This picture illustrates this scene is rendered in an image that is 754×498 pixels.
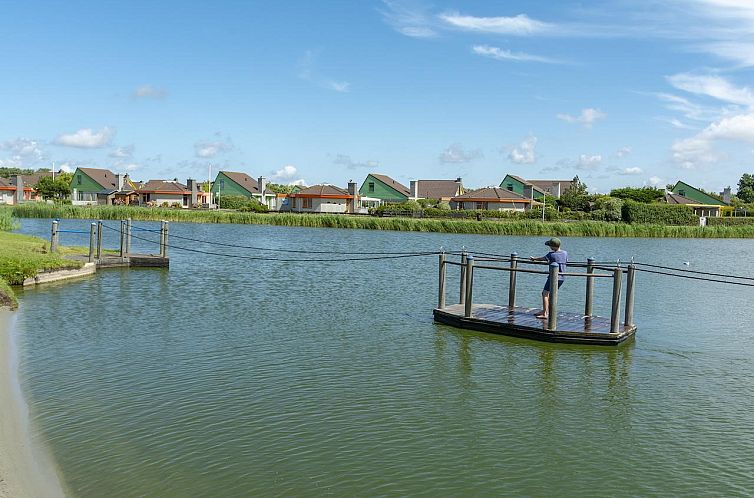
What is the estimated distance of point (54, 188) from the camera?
106000mm

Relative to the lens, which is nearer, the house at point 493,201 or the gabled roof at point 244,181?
the house at point 493,201

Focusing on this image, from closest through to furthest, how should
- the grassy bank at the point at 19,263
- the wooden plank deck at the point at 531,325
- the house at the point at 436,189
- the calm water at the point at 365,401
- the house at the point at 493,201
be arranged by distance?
the calm water at the point at 365,401 → the wooden plank deck at the point at 531,325 → the grassy bank at the point at 19,263 → the house at the point at 493,201 → the house at the point at 436,189

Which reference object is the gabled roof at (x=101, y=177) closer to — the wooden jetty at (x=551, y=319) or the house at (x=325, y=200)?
the house at (x=325, y=200)

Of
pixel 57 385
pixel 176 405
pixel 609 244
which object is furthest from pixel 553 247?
pixel 609 244

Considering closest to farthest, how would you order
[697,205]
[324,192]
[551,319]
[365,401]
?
1. [365,401]
2. [551,319]
3. [324,192]
4. [697,205]

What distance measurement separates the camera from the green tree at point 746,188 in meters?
122

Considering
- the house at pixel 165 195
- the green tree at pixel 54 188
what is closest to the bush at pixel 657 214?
the house at pixel 165 195

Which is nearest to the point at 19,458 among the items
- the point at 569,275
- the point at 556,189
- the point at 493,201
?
the point at 569,275

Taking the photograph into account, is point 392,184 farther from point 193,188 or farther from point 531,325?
point 531,325

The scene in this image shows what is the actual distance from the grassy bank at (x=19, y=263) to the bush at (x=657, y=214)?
211 feet

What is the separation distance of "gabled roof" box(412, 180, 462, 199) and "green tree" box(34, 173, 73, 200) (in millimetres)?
56628

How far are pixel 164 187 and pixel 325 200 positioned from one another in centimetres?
2655

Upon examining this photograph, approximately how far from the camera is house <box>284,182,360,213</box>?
91188mm

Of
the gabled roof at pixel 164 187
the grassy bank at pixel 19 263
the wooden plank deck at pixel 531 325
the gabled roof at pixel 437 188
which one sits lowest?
the wooden plank deck at pixel 531 325
